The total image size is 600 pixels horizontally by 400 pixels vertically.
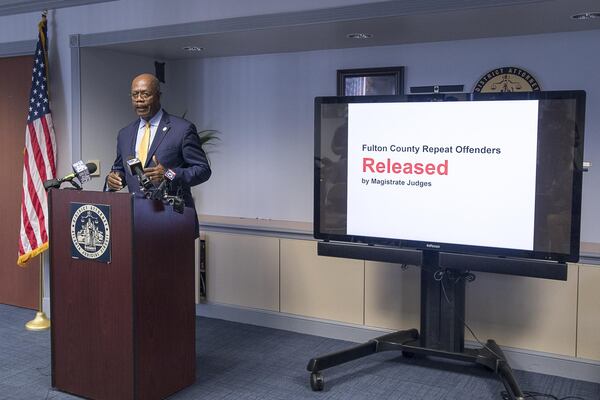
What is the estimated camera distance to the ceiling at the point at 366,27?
2898 millimetres

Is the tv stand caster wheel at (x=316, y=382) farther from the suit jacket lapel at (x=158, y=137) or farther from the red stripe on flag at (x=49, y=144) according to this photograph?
the red stripe on flag at (x=49, y=144)

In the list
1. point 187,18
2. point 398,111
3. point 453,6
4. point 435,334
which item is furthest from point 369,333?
point 187,18

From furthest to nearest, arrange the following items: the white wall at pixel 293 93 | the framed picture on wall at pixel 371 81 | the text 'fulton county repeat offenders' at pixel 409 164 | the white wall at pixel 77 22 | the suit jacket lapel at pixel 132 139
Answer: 1. the framed picture on wall at pixel 371 81
2. the white wall at pixel 77 22
3. the white wall at pixel 293 93
4. the suit jacket lapel at pixel 132 139
5. the text 'fulton county repeat offenders' at pixel 409 164

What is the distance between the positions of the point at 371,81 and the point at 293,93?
58 centimetres

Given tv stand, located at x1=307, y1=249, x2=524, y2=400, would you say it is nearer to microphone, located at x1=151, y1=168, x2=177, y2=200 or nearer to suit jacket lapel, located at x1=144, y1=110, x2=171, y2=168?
microphone, located at x1=151, y1=168, x2=177, y2=200

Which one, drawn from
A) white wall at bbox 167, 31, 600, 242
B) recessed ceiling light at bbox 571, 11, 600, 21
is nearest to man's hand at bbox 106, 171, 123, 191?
white wall at bbox 167, 31, 600, 242

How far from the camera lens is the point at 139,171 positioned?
2.42 meters

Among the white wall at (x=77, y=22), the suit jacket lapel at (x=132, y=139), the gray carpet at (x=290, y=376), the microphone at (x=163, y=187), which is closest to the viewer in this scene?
the microphone at (x=163, y=187)

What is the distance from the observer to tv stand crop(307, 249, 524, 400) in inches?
116

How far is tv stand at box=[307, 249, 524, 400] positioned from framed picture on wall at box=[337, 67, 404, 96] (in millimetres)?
1290

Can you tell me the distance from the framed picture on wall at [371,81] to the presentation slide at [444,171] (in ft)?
2.96

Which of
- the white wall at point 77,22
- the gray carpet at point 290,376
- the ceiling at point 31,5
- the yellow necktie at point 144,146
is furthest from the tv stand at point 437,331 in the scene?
the ceiling at point 31,5

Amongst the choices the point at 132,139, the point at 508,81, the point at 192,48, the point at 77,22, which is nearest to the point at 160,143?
the point at 132,139

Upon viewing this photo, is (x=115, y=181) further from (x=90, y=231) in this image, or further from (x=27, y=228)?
(x=27, y=228)
